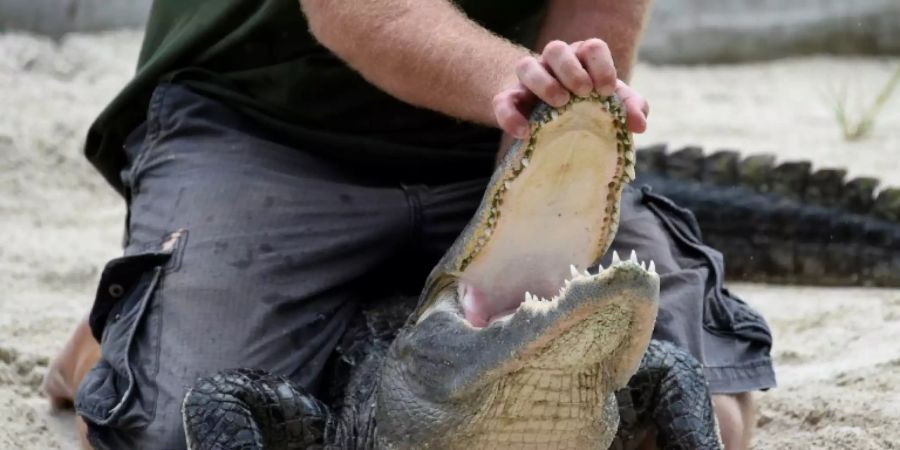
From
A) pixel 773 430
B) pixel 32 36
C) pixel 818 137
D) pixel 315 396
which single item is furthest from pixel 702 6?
pixel 315 396

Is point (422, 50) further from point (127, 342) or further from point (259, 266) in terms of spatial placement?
point (127, 342)

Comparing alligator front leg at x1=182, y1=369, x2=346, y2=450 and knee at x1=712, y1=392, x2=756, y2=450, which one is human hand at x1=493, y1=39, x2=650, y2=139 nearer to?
alligator front leg at x1=182, y1=369, x2=346, y2=450

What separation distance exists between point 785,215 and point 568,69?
2499 mm

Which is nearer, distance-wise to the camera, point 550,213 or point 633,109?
point 633,109

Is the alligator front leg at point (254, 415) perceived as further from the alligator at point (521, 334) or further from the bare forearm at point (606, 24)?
the bare forearm at point (606, 24)

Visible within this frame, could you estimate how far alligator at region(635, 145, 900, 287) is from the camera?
4.02 metres

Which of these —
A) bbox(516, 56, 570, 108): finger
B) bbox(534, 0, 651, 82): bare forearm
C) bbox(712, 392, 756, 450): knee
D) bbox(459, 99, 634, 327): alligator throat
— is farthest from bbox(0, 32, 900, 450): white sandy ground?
bbox(516, 56, 570, 108): finger

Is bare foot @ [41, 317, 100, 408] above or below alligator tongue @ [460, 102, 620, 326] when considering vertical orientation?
below

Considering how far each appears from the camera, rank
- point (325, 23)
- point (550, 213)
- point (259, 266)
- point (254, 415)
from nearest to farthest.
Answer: point (550, 213) → point (254, 415) → point (325, 23) → point (259, 266)

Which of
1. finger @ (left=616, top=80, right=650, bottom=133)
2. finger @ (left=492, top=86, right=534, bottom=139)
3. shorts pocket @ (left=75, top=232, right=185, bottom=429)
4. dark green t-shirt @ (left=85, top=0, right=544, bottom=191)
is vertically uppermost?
finger @ (left=616, top=80, right=650, bottom=133)

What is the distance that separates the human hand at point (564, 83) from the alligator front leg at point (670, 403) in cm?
67

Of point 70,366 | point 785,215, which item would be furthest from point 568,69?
point 785,215

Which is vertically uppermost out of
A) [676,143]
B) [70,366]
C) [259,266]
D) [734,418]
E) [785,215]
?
[259,266]

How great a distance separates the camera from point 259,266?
2.58 metres
